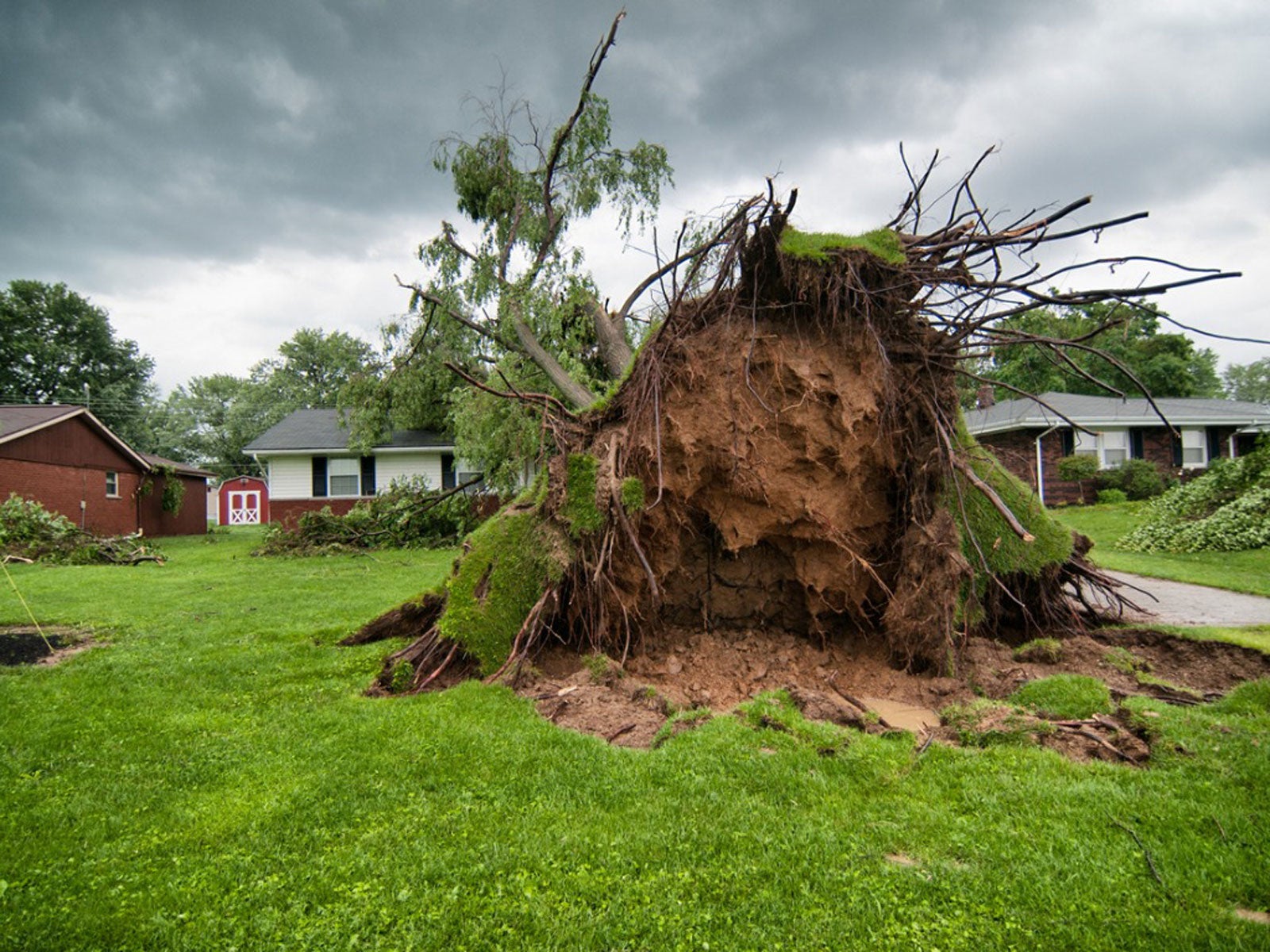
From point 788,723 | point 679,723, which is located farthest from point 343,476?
point 788,723

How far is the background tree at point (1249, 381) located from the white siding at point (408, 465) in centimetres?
9989

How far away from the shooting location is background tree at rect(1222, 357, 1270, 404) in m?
83.8

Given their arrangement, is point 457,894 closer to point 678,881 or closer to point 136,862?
point 678,881

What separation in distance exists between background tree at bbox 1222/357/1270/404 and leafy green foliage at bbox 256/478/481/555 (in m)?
102

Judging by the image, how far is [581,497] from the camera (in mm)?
5805

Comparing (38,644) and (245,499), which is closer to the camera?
(38,644)

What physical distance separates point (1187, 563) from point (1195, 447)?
16352mm

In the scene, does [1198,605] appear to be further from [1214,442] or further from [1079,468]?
[1214,442]

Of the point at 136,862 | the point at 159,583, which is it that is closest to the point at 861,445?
the point at 136,862

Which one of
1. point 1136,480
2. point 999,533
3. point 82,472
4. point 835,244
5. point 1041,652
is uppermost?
point 835,244

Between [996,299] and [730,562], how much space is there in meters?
3.15

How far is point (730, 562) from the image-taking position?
20.8ft

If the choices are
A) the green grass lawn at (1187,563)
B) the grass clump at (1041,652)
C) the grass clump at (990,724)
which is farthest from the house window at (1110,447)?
the grass clump at (990,724)

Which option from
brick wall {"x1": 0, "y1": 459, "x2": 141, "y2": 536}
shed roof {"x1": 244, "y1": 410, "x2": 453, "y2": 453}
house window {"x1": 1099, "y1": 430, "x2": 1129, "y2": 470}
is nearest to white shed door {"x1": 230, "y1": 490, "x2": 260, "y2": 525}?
brick wall {"x1": 0, "y1": 459, "x2": 141, "y2": 536}
